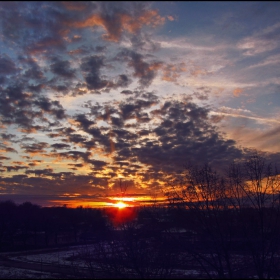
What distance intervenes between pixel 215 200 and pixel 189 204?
1.87 meters

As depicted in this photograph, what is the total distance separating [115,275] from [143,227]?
4.85 m

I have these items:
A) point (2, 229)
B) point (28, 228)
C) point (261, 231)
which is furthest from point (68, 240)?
point (261, 231)

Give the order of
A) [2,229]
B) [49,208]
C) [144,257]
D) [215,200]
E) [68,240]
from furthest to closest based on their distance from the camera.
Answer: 1. [49,208]
2. [68,240]
3. [2,229]
4. [215,200]
5. [144,257]

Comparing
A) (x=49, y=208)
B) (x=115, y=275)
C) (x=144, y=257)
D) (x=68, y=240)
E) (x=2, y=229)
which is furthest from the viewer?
(x=49, y=208)

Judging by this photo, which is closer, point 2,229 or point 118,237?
point 118,237

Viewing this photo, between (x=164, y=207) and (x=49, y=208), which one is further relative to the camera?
(x=49, y=208)

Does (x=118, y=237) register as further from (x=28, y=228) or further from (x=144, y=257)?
(x=28, y=228)

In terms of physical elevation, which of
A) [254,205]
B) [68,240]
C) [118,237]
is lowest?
[68,240]

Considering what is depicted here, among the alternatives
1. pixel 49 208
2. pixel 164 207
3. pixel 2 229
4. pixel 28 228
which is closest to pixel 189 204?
pixel 164 207

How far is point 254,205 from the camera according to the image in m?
21.0

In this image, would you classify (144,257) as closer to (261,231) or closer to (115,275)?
(115,275)

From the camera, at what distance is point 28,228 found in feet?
283

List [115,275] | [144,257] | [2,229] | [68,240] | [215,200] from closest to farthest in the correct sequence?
[115,275], [144,257], [215,200], [2,229], [68,240]

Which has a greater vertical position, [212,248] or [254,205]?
[254,205]
